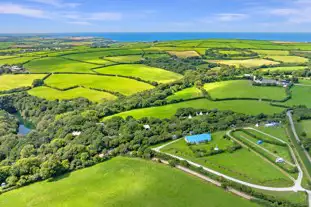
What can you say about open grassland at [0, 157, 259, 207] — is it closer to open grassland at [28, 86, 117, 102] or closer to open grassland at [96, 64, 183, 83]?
open grassland at [28, 86, 117, 102]

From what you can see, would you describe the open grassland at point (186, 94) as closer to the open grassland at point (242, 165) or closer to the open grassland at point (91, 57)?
the open grassland at point (242, 165)

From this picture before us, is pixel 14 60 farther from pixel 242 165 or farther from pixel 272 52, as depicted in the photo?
pixel 272 52

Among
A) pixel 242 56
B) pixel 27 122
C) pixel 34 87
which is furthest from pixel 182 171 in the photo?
pixel 242 56

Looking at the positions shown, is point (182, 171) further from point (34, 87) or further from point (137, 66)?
point (137, 66)

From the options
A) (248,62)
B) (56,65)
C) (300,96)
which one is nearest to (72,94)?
(56,65)

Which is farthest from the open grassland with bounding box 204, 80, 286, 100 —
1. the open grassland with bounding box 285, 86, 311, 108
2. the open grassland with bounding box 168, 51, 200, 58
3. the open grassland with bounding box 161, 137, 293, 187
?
the open grassland with bounding box 168, 51, 200, 58

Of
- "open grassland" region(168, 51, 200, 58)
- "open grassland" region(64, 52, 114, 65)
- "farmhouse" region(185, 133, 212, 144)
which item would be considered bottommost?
"farmhouse" region(185, 133, 212, 144)
